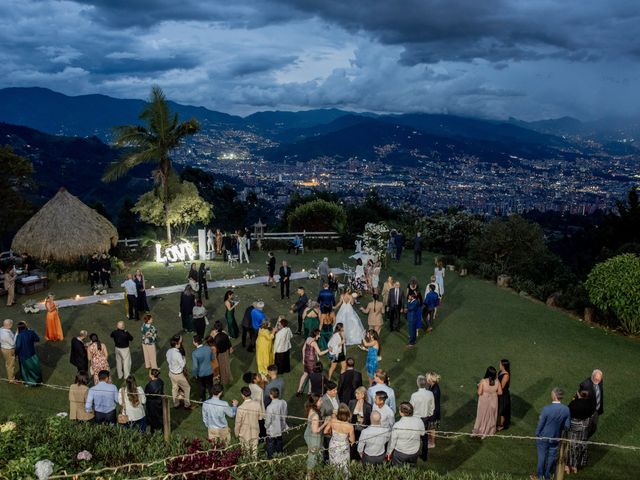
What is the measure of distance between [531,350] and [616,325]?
353 cm

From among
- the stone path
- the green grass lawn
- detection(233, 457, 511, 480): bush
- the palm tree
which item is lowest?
the green grass lawn

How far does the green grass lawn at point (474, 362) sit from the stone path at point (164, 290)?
50 centimetres

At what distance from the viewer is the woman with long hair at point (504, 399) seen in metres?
8.74

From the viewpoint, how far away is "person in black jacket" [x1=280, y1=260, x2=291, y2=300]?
53.3ft

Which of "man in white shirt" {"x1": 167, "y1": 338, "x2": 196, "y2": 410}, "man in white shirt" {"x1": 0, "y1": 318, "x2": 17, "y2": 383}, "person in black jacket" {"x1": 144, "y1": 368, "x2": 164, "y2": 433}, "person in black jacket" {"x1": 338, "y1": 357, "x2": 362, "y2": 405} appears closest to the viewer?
"person in black jacket" {"x1": 144, "y1": 368, "x2": 164, "y2": 433}

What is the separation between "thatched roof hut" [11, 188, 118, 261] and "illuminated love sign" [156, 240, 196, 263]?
7.22 feet

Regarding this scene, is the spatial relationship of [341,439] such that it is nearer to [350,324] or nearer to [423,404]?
[423,404]

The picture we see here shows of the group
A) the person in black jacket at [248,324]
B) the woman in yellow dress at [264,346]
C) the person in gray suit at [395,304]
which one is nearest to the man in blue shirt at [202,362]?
the woman in yellow dress at [264,346]

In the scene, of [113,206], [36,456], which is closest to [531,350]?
[36,456]

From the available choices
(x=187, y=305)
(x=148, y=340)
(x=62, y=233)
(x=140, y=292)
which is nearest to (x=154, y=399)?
(x=148, y=340)

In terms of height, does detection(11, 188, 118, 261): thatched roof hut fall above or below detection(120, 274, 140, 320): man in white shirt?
above

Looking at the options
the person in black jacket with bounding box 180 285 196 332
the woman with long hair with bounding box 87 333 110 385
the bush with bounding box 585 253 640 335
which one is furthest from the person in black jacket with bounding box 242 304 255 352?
the bush with bounding box 585 253 640 335

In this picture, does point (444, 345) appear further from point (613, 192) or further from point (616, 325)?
point (613, 192)

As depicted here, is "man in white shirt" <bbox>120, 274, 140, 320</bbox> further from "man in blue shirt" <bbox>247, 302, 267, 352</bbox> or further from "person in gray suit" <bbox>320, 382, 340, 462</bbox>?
"person in gray suit" <bbox>320, 382, 340, 462</bbox>
